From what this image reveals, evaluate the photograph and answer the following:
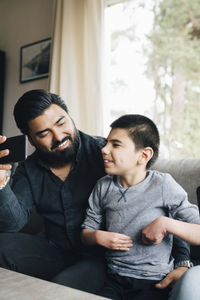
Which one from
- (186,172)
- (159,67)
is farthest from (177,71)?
(186,172)

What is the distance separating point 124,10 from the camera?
239cm

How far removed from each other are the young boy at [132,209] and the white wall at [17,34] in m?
1.96

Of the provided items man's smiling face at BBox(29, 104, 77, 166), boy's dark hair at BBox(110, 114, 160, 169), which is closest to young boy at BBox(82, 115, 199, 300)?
boy's dark hair at BBox(110, 114, 160, 169)

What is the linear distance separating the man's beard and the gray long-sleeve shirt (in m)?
0.30

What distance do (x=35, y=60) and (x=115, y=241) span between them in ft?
7.87

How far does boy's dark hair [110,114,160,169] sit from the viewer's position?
3.32 feet

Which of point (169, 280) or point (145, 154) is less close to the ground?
point (145, 154)

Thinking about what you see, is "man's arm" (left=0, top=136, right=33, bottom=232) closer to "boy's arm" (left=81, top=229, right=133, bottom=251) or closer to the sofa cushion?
"boy's arm" (left=81, top=229, right=133, bottom=251)

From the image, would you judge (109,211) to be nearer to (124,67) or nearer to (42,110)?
(42,110)

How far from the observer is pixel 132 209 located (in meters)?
0.97

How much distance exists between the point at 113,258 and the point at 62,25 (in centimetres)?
199

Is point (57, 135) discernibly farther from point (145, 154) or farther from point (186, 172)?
point (186, 172)

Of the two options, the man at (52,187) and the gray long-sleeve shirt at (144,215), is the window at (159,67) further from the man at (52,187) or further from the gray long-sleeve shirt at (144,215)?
the gray long-sleeve shirt at (144,215)

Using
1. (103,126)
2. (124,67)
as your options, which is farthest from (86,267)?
(124,67)
